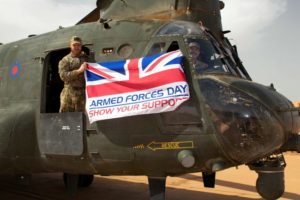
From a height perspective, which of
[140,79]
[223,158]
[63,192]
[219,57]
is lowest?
[63,192]

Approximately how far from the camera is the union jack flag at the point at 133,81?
5355 mm

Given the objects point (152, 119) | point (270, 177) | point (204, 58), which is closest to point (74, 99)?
point (152, 119)

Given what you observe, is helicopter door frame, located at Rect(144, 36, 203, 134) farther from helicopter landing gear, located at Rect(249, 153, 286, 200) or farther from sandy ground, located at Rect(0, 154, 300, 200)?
sandy ground, located at Rect(0, 154, 300, 200)

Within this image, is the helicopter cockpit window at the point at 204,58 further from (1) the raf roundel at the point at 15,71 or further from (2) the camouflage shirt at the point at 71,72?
(1) the raf roundel at the point at 15,71

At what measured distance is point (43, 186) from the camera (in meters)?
11.4

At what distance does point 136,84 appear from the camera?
556 centimetres

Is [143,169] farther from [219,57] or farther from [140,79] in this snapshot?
[219,57]

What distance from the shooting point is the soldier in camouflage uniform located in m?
6.02

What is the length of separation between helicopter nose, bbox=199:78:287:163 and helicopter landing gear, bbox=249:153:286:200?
63 cm

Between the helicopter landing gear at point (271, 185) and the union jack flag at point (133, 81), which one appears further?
the helicopter landing gear at point (271, 185)

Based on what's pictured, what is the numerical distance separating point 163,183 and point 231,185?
6518mm

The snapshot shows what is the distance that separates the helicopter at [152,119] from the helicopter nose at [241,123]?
1cm

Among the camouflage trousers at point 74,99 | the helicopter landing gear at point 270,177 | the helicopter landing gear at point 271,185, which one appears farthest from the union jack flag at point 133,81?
the helicopter landing gear at point 271,185

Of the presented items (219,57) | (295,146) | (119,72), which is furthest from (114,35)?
(295,146)
